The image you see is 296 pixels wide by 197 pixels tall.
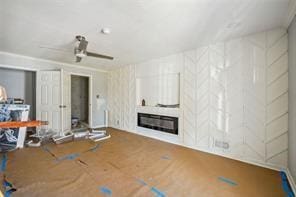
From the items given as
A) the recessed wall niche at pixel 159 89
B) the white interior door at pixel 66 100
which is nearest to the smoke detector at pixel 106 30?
the recessed wall niche at pixel 159 89

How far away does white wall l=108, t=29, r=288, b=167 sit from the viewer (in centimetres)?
267

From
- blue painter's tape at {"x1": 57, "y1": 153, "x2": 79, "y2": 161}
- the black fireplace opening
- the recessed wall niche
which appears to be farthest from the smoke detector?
the black fireplace opening

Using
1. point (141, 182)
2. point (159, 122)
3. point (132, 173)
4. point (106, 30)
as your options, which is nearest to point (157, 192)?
point (141, 182)

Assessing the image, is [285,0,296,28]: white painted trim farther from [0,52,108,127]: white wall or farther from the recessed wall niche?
[0,52,108,127]: white wall

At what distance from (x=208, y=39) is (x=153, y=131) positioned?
10.1 ft

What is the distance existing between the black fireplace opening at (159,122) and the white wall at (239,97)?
0.98ft

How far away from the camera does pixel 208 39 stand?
3.19 meters

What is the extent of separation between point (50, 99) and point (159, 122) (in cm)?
363

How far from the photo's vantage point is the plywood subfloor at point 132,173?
204cm

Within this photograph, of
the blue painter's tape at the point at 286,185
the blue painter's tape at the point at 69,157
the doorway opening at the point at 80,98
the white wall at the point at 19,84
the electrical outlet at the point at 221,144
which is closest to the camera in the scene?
the blue painter's tape at the point at 286,185

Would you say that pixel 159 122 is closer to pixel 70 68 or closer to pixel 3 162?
pixel 3 162

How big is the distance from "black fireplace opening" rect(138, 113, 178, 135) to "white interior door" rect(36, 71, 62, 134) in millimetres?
2734

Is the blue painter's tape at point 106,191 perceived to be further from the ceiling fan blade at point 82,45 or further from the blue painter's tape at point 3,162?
the ceiling fan blade at point 82,45

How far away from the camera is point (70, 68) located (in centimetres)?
550
